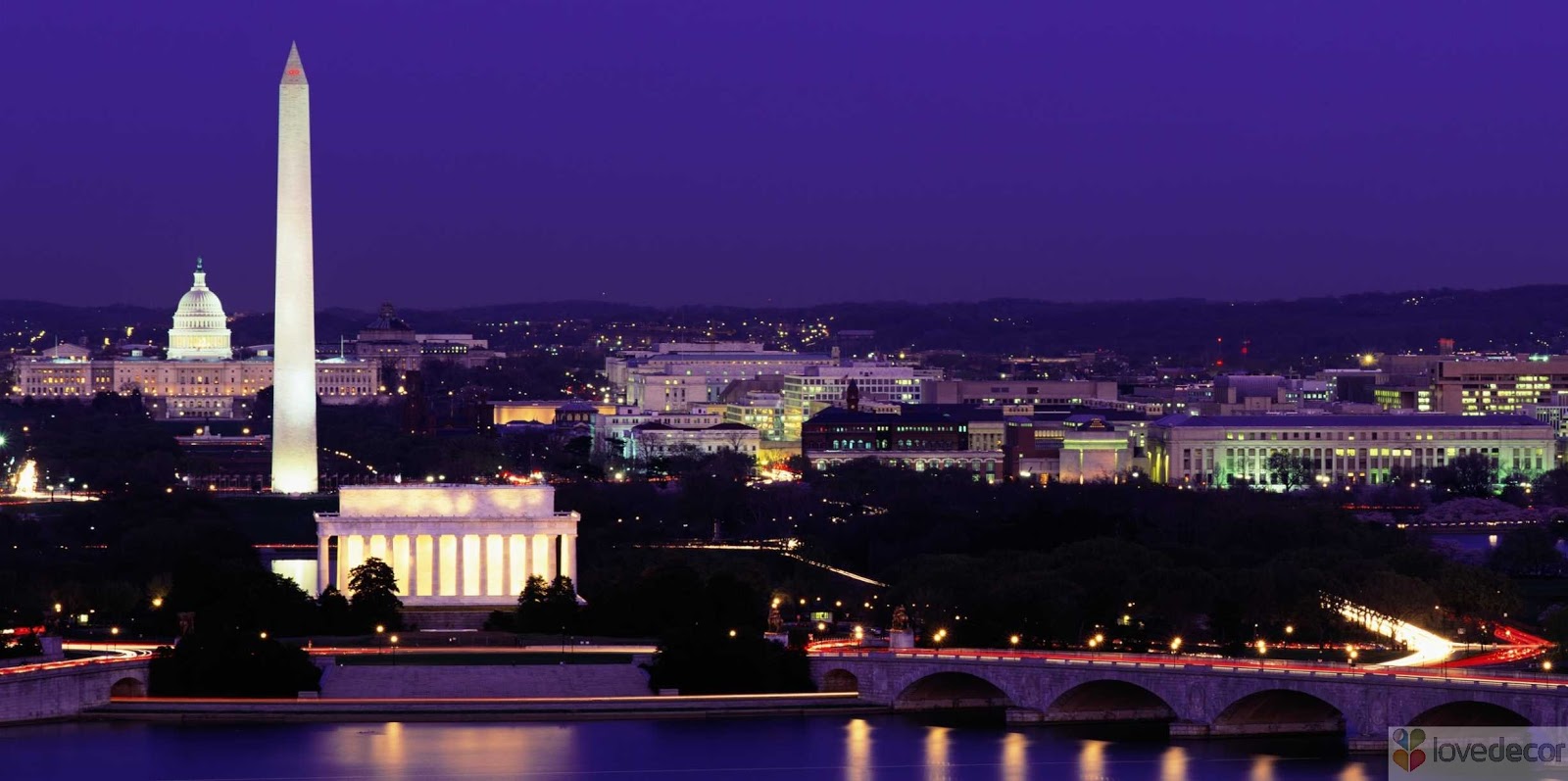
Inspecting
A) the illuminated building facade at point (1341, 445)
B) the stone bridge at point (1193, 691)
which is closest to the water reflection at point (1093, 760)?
the stone bridge at point (1193, 691)

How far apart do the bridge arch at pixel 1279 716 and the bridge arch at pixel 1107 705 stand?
1978 mm

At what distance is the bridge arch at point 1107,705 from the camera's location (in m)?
62.6

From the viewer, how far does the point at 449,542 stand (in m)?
76.8

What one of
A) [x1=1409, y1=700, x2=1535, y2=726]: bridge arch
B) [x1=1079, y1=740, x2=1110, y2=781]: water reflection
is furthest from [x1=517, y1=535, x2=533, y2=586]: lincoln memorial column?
[x1=1409, y1=700, x2=1535, y2=726]: bridge arch

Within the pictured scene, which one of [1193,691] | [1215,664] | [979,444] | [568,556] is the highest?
[979,444]

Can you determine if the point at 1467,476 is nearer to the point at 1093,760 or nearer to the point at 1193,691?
the point at 1193,691

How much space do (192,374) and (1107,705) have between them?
127907mm

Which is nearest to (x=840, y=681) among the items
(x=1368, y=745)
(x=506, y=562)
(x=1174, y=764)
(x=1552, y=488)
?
(x=1174, y=764)

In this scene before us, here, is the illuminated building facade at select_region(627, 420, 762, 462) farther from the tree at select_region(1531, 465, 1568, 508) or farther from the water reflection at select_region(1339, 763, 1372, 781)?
the water reflection at select_region(1339, 763, 1372, 781)

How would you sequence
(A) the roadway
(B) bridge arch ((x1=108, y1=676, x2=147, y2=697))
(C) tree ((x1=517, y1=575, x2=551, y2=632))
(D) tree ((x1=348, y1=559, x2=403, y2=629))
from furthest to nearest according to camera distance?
(D) tree ((x1=348, y1=559, x2=403, y2=629)) < (C) tree ((x1=517, y1=575, x2=551, y2=632)) < (B) bridge arch ((x1=108, y1=676, x2=147, y2=697)) < (A) the roadway

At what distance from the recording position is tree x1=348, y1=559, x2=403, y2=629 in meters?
71.0

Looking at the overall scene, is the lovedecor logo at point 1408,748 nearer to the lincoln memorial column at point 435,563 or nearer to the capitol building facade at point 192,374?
the lincoln memorial column at point 435,563

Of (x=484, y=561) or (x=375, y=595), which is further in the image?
(x=484, y=561)

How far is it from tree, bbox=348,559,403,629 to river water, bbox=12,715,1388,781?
9.56 meters
